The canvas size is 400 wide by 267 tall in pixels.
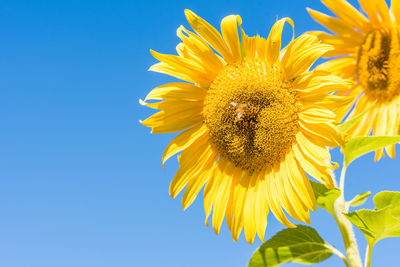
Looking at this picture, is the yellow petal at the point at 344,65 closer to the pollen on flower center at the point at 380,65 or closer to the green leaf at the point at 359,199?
the pollen on flower center at the point at 380,65

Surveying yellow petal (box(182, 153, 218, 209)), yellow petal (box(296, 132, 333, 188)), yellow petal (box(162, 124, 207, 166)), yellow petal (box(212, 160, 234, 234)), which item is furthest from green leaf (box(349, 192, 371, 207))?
yellow petal (box(162, 124, 207, 166))

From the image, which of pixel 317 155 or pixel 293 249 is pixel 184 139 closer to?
pixel 317 155

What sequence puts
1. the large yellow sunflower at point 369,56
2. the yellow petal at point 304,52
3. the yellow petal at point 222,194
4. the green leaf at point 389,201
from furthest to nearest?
1. the large yellow sunflower at point 369,56
2. the yellow petal at point 222,194
3. the green leaf at point 389,201
4. the yellow petal at point 304,52

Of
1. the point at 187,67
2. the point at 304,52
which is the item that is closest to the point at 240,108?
the point at 187,67

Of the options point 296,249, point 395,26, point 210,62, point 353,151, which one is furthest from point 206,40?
point 395,26

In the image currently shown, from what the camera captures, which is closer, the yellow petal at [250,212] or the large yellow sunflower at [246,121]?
the large yellow sunflower at [246,121]

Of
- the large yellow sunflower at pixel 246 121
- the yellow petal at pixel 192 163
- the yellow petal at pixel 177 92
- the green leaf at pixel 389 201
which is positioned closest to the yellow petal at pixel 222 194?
the large yellow sunflower at pixel 246 121

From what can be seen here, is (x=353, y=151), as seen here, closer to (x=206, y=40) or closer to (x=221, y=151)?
(x=221, y=151)

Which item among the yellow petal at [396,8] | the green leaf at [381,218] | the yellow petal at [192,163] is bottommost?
the green leaf at [381,218]
